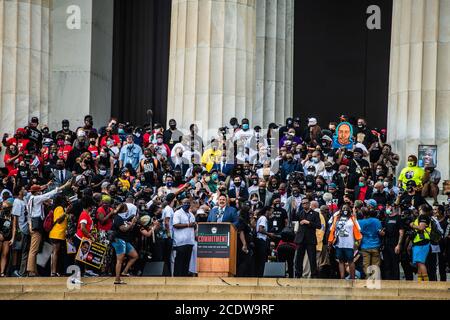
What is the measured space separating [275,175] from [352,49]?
1090 inches

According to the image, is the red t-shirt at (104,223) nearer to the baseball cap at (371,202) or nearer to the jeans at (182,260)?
the jeans at (182,260)

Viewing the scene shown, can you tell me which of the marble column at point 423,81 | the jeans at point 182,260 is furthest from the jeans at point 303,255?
the marble column at point 423,81

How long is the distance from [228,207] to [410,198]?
16.5 ft

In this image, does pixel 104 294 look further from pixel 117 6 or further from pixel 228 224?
pixel 117 6

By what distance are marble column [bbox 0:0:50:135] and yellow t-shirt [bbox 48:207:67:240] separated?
10.3 meters

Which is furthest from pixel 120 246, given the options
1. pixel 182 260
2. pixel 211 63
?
pixel 211 63

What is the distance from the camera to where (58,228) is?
128ft

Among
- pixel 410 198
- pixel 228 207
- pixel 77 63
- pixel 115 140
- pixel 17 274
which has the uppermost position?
pixel 77 63

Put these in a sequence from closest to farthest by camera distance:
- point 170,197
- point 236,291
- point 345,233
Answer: point 236,291 < point 345,233 < point 170,197

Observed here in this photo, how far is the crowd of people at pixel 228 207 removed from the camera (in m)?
38.8

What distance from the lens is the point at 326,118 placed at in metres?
70.2

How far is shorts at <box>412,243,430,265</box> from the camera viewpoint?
3834 centimetres

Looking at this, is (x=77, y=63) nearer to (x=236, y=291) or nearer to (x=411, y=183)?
(x=411, y=183)

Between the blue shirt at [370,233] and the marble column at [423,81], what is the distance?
7.74m
